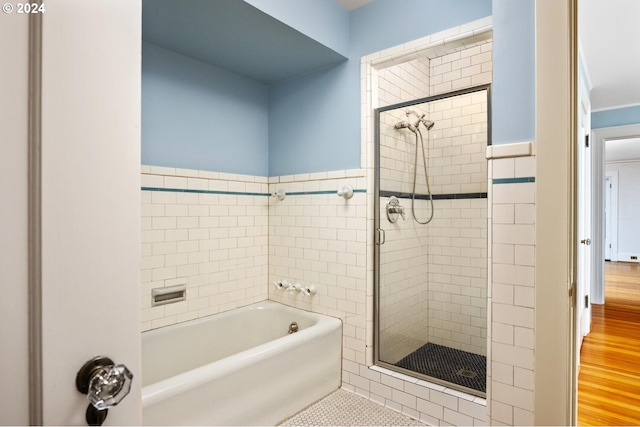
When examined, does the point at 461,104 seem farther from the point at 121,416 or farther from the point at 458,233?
the point at 121,416

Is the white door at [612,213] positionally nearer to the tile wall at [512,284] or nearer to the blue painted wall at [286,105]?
the blue painted wall at [286,105]

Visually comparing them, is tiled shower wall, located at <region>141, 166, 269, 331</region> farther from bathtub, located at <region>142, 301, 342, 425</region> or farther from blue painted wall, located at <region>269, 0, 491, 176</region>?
blue painted wall, located at <region>269, 0, 491, 176</region>

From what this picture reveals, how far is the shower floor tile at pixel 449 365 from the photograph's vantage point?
7.28ft

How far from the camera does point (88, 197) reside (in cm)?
52

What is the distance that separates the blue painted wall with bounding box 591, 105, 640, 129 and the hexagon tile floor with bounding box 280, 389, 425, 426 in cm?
447

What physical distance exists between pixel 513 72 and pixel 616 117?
3955mm

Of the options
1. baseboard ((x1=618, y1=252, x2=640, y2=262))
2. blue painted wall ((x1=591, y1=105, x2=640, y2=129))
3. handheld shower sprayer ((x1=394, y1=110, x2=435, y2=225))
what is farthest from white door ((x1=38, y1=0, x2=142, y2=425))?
baseboard ((x1=618, y1=252, x2=640, y2=262))

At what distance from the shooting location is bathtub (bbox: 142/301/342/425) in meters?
1.59

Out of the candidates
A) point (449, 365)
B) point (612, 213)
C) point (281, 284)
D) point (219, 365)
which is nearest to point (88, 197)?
point (219, 365)

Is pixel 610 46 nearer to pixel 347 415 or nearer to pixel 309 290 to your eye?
pixel 309 290

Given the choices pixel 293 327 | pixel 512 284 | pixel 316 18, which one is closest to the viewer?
pixel 512 284

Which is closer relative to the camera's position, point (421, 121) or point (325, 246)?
point (325, 246)

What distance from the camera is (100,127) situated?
1.77 ft

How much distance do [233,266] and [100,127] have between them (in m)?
2.26
